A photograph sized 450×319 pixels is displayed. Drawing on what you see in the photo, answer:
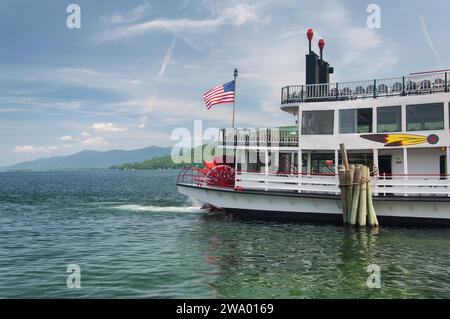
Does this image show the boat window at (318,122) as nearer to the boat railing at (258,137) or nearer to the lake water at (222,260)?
the boat railing at (258,137)

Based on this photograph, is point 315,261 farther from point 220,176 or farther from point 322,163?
point 220,176

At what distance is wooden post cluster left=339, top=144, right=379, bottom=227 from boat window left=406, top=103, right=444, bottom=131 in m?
3.47

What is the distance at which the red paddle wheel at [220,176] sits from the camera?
861 inches

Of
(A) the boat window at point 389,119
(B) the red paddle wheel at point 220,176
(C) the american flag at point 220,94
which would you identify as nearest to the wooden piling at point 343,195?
(A) the boat window at point 389,119

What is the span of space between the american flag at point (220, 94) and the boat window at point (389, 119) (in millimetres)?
7446

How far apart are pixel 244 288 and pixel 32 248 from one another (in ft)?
30.4

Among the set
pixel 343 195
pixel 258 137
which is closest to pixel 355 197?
pixel 343 195

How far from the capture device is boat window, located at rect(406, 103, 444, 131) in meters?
18.1

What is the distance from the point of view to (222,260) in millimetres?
12445

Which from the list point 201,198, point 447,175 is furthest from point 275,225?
point 447,175

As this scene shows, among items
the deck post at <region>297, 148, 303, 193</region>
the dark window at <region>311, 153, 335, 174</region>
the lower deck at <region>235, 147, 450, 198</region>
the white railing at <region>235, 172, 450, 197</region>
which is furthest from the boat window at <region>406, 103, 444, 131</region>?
the deck post at <region>297, 148, 303, 193</region>

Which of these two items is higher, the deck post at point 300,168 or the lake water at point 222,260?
the deck post at point 300,168

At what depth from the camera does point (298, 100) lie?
2109 cm
